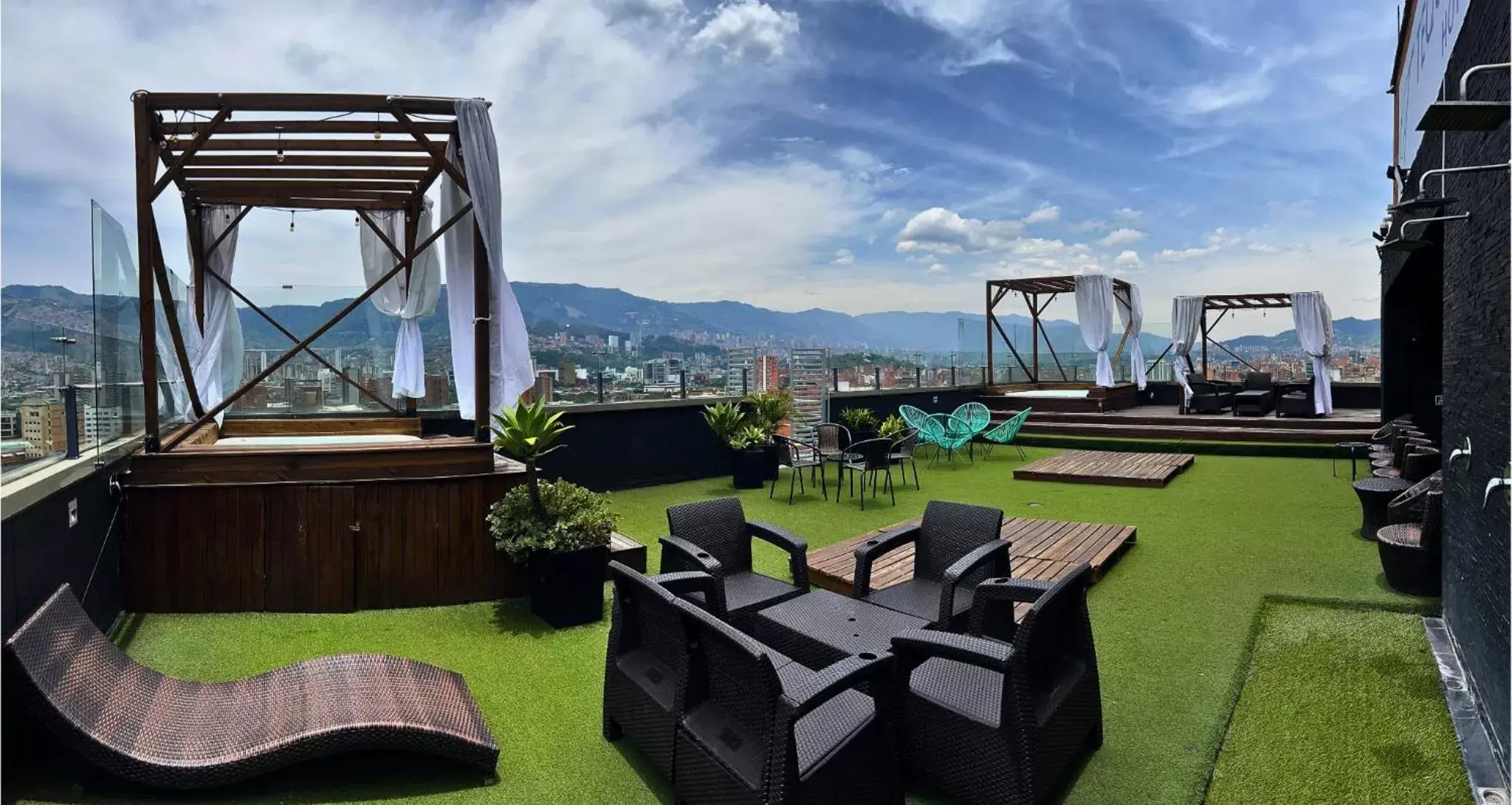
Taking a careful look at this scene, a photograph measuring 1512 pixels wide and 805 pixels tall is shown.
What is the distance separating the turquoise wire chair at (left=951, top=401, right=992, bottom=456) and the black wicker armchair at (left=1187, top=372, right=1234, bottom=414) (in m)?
6.02

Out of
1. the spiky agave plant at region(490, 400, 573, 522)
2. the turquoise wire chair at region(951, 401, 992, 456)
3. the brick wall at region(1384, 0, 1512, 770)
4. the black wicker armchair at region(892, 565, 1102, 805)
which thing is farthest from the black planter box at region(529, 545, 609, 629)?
the turquoise wire chair at region(951, 401, 992, 456)

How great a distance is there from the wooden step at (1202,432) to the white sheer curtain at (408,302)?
1032cm

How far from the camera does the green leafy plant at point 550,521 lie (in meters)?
4.26

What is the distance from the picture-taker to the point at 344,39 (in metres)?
6.02

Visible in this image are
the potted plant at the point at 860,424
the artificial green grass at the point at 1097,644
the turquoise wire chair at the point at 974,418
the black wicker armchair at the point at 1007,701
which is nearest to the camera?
the black wicker armchair at the point at 1007,701

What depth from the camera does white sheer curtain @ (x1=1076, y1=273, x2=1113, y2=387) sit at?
→ 15609 mm

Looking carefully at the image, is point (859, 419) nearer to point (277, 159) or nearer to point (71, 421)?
point (277, 159)

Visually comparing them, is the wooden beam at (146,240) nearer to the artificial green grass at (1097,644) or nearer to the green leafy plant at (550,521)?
the artificial green grass at (1097,644)

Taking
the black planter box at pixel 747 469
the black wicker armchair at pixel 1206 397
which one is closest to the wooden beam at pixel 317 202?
the black planter box at pixel 747 469

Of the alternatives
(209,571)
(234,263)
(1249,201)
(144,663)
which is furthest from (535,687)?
(1249,201)

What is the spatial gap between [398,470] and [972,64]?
Answer: 55.4 ft

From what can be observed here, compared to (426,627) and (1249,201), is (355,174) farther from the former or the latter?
(1249,201)

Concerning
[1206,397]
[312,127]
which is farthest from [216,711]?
[1206,397]

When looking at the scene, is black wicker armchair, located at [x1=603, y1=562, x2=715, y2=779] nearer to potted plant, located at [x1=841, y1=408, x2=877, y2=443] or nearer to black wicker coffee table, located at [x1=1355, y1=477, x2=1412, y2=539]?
black wicker coffee table, located at [x1=1355, y1=477, x2=1412, y2=539]
